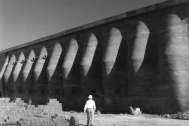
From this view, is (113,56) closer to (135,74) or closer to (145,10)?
(135,74)

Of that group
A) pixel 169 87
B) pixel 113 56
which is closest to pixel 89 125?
pixel 169 87

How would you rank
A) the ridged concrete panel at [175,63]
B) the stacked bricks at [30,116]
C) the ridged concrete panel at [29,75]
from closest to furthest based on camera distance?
the stacked bricks at [30,116] → the ridged concrete panel at [175,63] → the ridged concrete panel at [29,75]

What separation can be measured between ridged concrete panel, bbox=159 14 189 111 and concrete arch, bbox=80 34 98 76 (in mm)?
6861

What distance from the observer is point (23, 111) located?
11.2 m

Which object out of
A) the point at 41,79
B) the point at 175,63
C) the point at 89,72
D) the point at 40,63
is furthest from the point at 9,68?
the point at 175,63

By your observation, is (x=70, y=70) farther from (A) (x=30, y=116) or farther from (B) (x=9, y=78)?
(B) (x=9, y=78)

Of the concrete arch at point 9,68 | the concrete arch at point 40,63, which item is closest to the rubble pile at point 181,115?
the concrete arch at point 40,63

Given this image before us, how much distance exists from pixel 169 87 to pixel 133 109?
2927mm

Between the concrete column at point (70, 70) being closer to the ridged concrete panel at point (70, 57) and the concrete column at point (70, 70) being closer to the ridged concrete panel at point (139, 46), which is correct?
the ridged concrete panel at point (70, 57)

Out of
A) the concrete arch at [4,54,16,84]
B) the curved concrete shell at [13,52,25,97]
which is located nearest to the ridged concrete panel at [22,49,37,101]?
the curved concrete shell at [13,52,25,97]

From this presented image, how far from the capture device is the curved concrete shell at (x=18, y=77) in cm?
2960

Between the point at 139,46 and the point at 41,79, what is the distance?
529 inches

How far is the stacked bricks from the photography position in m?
8.37

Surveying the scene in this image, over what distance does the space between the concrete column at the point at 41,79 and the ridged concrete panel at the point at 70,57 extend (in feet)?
15.8
